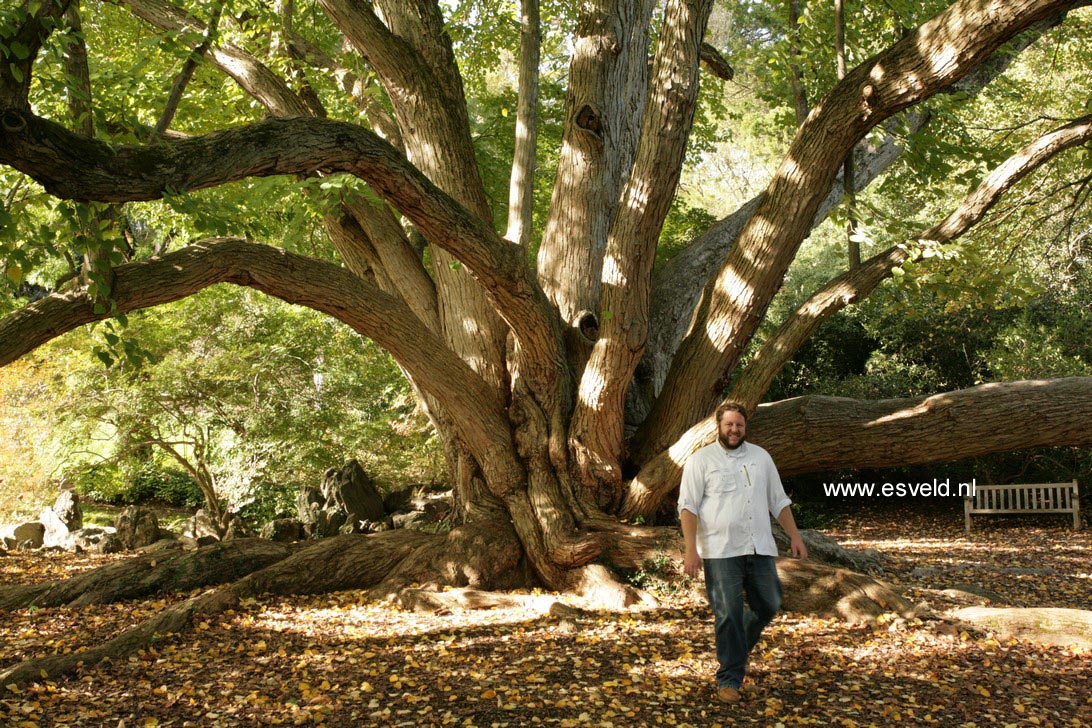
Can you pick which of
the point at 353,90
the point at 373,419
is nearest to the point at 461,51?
the point at 353,90

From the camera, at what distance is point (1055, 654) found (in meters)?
5.12

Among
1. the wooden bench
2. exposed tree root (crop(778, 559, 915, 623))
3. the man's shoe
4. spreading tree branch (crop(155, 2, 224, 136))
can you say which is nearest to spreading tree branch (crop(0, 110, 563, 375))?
spreading tree branch (crop(155, 2, 224, 136))

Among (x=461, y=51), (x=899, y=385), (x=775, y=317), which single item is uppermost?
(x=461, y=51)

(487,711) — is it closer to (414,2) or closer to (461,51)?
(414,2)

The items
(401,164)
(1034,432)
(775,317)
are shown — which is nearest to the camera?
(401,164)

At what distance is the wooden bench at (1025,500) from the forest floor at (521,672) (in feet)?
19.8

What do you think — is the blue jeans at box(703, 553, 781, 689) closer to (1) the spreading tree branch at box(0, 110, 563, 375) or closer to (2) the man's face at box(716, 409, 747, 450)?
(2) the man's face at box(716, 409, 747, 450)

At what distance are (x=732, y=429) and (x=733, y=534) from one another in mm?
537

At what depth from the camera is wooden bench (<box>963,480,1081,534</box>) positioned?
12.4 metres

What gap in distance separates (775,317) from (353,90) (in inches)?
457

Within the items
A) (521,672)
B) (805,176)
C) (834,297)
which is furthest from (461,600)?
(805,176)

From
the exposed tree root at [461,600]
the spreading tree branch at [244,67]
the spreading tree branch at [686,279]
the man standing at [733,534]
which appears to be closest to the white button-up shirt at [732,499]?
the man standing at [733,534]

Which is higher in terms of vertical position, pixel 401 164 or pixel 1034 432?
pixel 401 164

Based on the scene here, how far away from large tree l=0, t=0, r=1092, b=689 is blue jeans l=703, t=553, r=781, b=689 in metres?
2.07
